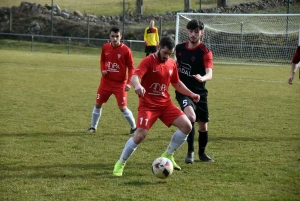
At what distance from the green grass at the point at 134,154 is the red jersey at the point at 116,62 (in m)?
0.94

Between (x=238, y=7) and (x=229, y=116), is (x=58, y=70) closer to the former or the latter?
(x=229, y=116)

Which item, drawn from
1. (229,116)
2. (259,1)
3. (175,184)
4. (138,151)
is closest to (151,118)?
(175,184)

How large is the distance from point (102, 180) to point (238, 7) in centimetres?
3205

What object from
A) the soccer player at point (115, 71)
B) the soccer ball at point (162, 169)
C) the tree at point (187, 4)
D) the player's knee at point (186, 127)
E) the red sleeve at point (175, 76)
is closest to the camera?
the soccer ball at point (162, 169)

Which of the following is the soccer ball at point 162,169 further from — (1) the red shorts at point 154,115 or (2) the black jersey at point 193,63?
(2) the black jersey at point 193,63

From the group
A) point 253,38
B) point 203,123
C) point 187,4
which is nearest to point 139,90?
point 203,123

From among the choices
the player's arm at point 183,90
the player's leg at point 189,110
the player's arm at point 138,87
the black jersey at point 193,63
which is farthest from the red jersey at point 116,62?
the player's arm at point 138,87

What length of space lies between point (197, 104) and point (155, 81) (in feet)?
3.37

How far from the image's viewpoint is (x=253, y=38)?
27062mm

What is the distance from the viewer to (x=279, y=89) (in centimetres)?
1773

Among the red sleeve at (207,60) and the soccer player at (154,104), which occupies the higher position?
the red sleeve at (207,60)

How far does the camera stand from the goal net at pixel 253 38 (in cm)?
2645

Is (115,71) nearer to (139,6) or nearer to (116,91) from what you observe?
(116,91)

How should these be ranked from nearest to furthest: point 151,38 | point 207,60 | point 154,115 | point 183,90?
1. point 154,115
2. point 183,90
3. point 207,60
4. point 151,38
